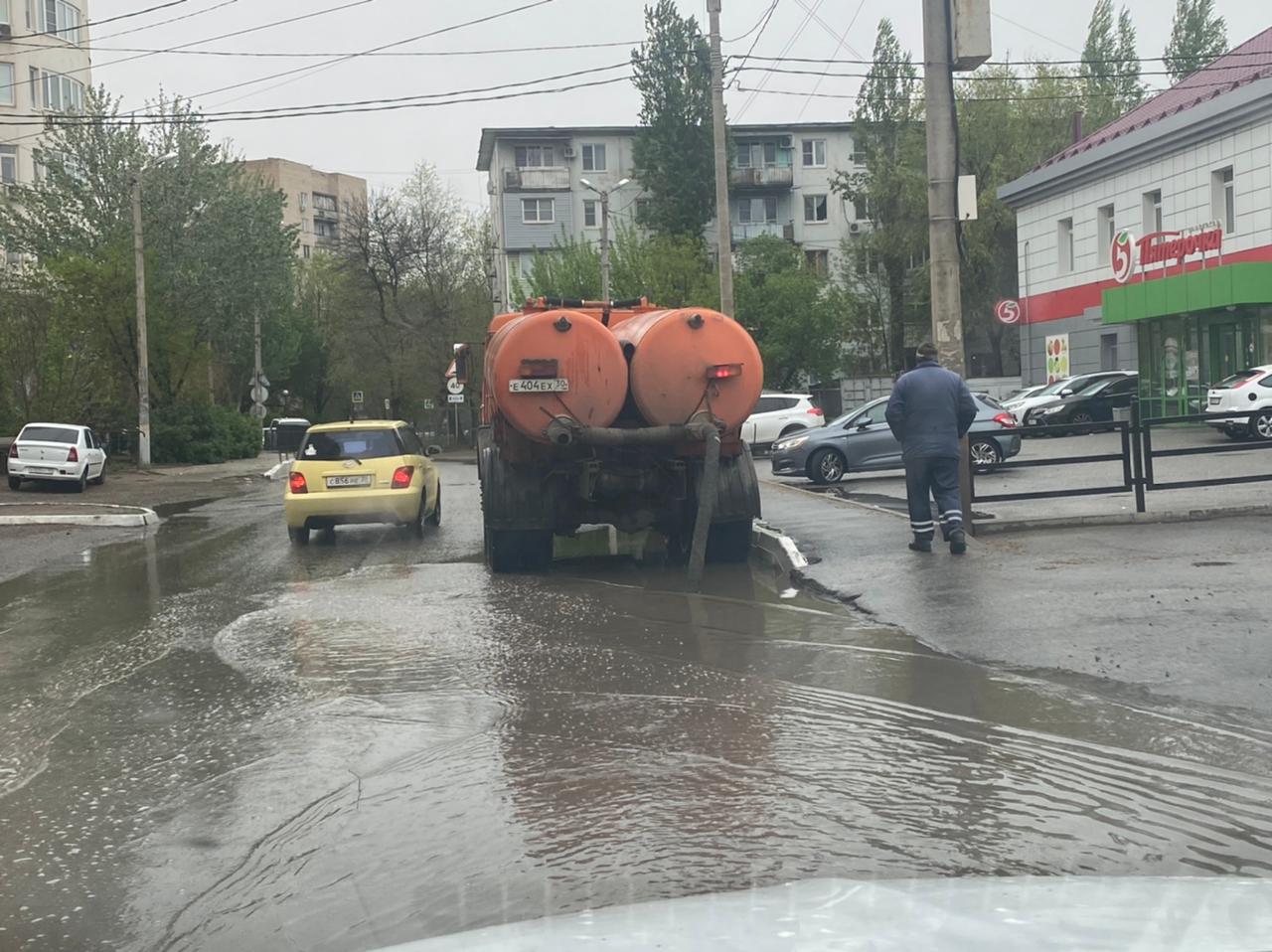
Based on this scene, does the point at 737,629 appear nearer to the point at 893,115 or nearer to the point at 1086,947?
the point at 1086,947

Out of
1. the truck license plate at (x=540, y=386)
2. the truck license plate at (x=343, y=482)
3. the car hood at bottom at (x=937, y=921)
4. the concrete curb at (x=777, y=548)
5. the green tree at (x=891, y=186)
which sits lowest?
the concrete curb at (x=777, y=548)

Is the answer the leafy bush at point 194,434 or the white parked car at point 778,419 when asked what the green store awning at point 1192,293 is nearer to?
the white parked car at point 778,419

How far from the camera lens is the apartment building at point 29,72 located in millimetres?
57406

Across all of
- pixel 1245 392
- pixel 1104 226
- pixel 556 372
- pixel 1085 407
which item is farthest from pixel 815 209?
pixel 556 372

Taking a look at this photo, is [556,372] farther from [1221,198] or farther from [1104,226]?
[1104,226]

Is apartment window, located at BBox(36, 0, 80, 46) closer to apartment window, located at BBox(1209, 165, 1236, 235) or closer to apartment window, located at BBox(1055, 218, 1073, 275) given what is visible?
apartment window, located at BBox(1055, 218, 1073, 275)

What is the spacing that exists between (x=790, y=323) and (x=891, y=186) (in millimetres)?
8185

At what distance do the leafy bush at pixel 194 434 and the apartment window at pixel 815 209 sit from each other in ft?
126

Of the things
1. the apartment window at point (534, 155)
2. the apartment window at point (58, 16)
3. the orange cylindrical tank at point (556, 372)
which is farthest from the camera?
the apartment window at point (534, 155)

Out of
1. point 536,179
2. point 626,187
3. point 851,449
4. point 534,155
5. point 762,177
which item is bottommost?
point 851,449

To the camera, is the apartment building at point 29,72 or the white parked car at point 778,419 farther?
the apartment building at point 29,72

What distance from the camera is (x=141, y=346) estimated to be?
37844 millimetres

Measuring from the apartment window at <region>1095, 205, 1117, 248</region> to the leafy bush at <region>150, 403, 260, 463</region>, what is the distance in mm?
27261

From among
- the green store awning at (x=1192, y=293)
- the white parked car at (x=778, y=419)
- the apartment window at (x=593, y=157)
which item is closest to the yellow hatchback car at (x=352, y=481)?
the white parked car at (x=778, y=419)
